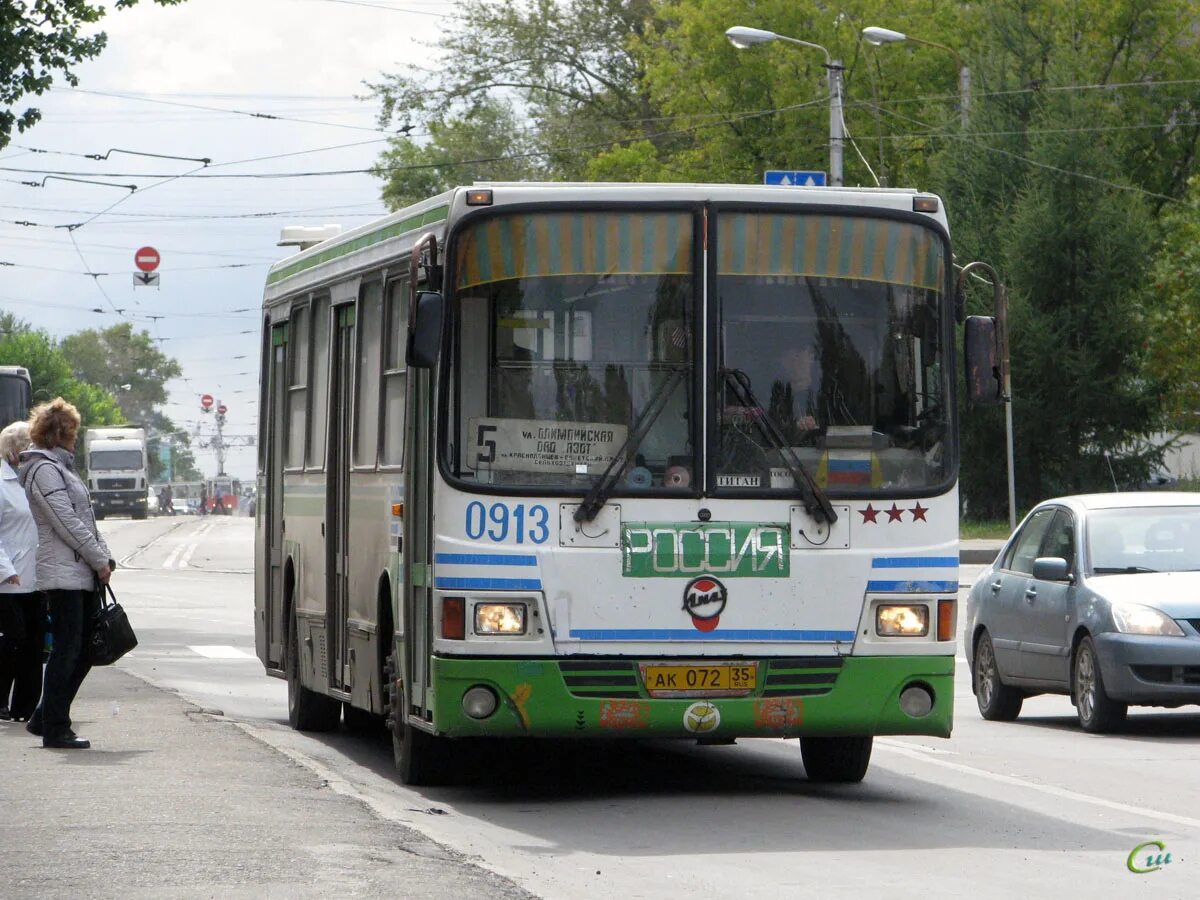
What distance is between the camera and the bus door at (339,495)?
1262cm

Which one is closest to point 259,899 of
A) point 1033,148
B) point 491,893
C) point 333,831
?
point 491,893

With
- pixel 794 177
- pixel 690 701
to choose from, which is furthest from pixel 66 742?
pixel 794 177

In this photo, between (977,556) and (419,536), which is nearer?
(419,536)

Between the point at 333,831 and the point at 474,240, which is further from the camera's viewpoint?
the point at 474,240

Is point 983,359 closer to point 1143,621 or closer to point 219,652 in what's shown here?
point 1143,621

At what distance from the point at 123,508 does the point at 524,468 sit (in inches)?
3571

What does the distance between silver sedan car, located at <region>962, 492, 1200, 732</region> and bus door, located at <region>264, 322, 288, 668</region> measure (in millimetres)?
4697

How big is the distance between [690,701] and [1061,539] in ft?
18.7

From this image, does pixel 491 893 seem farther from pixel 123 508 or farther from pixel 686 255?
pixel 123 508

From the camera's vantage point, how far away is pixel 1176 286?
4878 cm

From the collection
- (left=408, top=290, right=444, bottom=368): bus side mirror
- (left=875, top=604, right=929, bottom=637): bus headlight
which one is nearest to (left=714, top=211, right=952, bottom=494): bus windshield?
(left=875, top=604, right=929, bottom=637): bus headlight

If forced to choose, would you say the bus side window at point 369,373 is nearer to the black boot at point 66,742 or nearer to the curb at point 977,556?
the black boot at point 66,742

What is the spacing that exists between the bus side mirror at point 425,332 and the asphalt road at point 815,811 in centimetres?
186

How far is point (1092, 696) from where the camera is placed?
47.8ft
